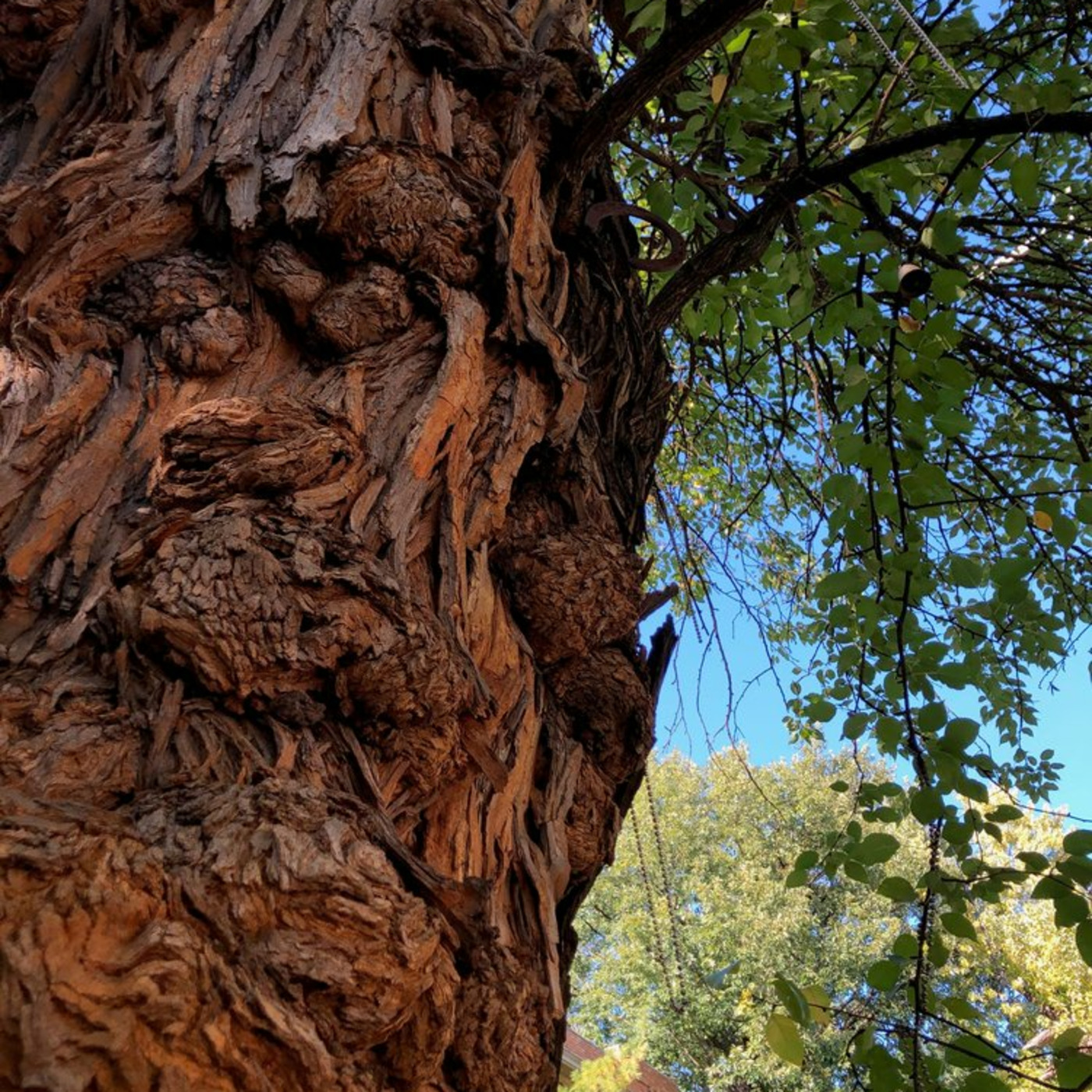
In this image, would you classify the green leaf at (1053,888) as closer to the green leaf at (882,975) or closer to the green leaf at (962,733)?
the green leaf at (962,733)

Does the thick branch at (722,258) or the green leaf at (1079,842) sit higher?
the thick branch at (722,258)

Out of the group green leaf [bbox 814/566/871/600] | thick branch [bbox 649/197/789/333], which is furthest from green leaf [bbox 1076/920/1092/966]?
thick branch [bbox 649/197/789/333]

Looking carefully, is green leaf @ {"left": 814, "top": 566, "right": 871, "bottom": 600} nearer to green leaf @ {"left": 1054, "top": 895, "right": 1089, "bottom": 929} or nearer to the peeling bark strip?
the peeling bark strip

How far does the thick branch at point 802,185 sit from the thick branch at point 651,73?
1.18 ft

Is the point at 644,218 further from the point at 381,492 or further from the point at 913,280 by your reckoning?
the point at 381,492

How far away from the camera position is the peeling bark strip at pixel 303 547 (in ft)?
3.00

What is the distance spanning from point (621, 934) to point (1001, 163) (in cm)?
1644

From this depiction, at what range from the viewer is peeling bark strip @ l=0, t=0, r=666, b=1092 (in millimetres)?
914

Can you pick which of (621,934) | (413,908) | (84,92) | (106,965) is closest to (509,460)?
(413,908)

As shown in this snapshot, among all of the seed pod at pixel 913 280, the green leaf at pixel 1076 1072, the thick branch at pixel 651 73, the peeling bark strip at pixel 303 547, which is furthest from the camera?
the thick branch at pixel 651 73

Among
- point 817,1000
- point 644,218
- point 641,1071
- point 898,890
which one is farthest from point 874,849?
point 641,1071

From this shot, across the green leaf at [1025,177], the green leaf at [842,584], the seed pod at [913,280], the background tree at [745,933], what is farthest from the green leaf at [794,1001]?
the background tree at [745,933]

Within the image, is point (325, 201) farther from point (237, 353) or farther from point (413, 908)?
point (413, 908)

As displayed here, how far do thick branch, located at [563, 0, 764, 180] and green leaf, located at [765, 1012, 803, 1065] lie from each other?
182 centimetres
